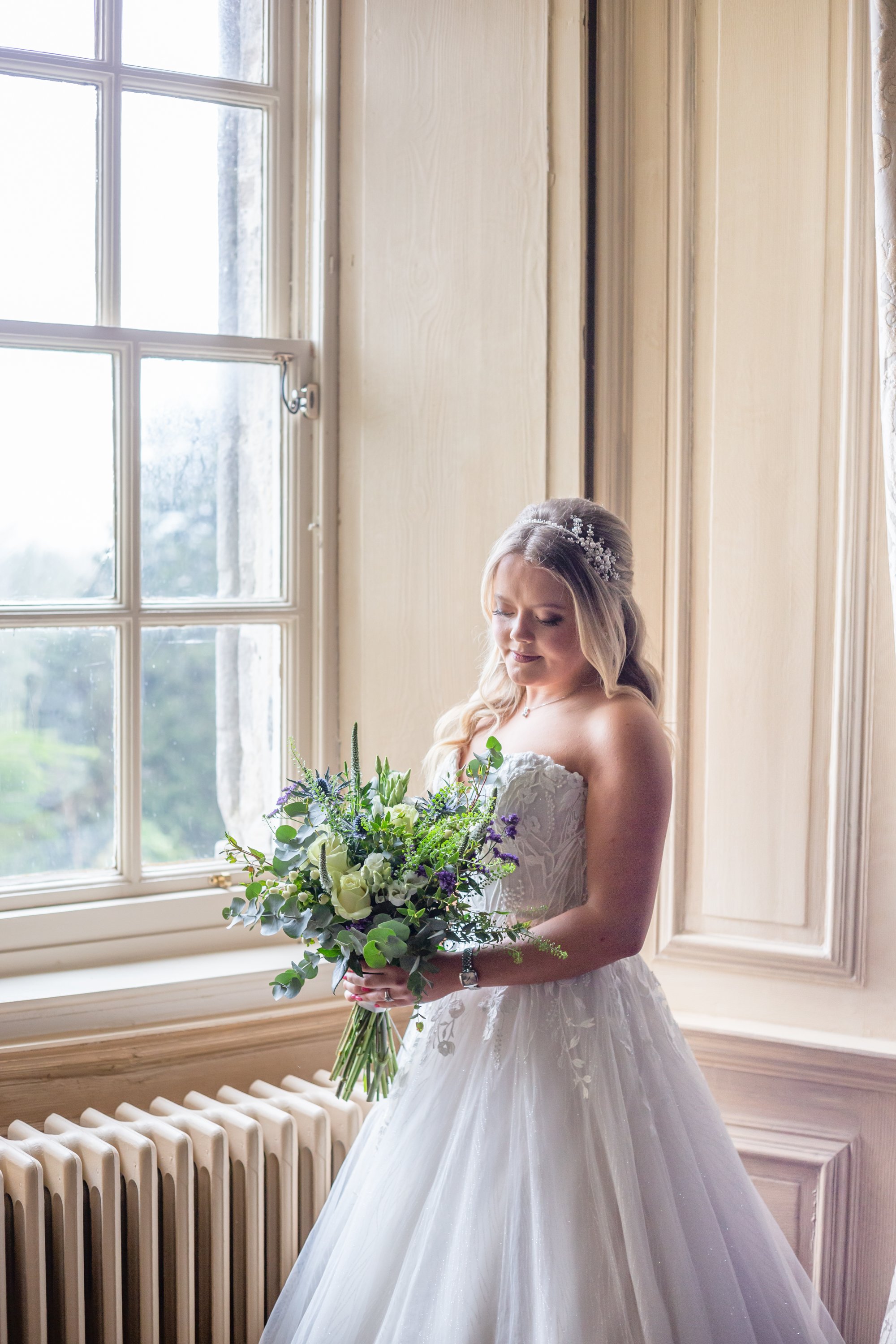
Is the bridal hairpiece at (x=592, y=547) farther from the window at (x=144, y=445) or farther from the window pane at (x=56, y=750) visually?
the window pane at (x=56, y=750)

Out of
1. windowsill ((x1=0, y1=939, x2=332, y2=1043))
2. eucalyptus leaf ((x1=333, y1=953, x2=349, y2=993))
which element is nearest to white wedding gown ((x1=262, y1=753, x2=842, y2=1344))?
eucalyptus leaf ((x1=333, y1=953, x2=349, y2=993))

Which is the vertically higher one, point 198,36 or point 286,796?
point 198,36

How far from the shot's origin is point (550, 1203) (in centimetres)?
147

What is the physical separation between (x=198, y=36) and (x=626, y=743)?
1.60m

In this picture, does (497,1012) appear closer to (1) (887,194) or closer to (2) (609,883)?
(2) (609,883)

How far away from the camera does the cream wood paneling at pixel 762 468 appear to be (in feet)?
6.22

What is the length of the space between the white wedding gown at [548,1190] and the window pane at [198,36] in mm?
1490

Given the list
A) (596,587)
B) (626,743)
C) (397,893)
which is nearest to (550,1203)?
(397,893)

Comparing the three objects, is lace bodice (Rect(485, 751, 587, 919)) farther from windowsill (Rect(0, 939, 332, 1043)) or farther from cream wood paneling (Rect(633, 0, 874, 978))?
windowsill (Rect(0, 939, 332, 1043))

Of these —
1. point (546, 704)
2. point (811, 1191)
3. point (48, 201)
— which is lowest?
point (811, 1191)

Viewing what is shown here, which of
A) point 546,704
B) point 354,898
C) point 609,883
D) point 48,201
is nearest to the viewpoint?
point 354,898

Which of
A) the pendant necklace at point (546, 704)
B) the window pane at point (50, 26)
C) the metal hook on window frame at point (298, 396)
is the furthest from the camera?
the metal hook on window frame at point (298, 396)

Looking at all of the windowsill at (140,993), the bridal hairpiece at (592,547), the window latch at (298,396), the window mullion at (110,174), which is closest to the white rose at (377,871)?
the bridal hairpiece at (592,547)

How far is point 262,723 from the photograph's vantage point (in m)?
2.27
